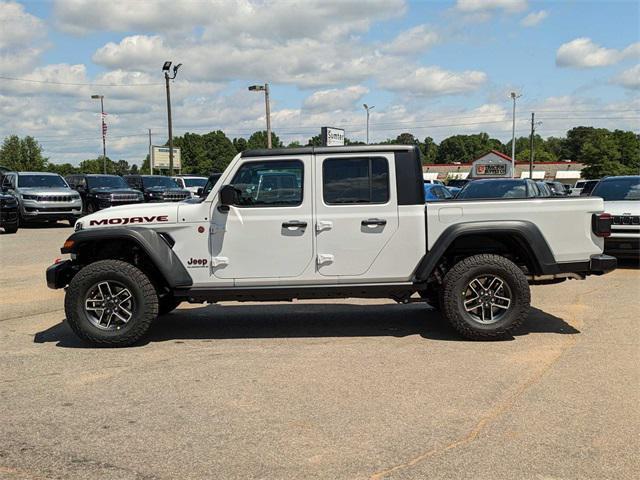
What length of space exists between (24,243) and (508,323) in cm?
1348

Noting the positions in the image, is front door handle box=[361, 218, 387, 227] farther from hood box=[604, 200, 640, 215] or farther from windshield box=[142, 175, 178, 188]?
windshield box=[142, 175, 178, 188]

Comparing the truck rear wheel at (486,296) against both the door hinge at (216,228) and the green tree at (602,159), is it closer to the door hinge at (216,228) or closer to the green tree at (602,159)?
the door hinge at (216,228)

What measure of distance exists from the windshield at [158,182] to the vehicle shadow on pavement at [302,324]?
19044mm

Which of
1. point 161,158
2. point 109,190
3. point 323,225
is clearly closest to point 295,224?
point 323,225

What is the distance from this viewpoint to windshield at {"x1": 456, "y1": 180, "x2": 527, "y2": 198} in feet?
42.8

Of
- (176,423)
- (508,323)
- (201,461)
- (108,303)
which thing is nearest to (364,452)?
(201,461)

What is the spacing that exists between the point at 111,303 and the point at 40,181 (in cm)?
1677

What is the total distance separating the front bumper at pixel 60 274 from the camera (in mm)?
6484

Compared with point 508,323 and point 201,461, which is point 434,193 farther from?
point 201,461

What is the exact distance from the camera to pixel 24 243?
16.0m

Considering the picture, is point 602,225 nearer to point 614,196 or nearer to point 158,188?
point 614,196

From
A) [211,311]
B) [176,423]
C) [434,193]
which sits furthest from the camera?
[434,193]

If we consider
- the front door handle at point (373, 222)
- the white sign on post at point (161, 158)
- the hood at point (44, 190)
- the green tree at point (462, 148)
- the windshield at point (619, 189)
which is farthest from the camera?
the green tree at point (462, 148)

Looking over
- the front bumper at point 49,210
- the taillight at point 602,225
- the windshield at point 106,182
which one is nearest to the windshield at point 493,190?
the taillight at point 602,225
